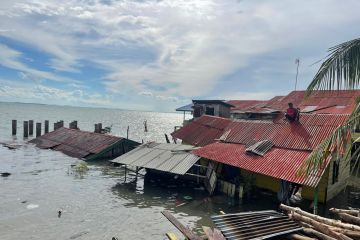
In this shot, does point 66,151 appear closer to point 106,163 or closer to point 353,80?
point 106,163

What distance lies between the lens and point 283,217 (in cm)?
993

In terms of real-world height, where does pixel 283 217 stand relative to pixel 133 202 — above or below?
above

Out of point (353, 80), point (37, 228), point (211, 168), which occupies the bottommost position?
point (37, 228)

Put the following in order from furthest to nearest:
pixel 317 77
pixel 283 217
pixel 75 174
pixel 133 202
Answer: pixel 75 174 → pixel 133 202 → pixel 283 217 → pixel 317 77

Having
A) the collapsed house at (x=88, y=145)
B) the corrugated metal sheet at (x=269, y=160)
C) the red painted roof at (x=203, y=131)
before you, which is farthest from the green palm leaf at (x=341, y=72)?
the collapsed house at (x=88, y=145)

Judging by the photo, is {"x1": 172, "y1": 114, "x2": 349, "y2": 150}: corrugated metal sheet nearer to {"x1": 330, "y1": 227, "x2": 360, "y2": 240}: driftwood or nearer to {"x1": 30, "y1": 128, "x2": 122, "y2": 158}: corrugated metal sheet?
{"x1": 330, "y1": 227, "x2": 360, "y2": 240}: driftwood

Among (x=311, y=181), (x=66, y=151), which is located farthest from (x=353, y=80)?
(x=66, y=151)

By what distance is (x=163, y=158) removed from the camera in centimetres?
2331

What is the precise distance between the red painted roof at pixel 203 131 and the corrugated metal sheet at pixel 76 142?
930cm

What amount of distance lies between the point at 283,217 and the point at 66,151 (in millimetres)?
35648

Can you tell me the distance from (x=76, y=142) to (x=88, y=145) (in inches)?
148

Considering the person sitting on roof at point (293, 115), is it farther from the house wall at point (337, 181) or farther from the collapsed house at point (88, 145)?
the collapsed house at point (88, 145)

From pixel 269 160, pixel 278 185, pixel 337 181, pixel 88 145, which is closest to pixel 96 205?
pixel 269 160

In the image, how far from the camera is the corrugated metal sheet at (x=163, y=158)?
2125cm
